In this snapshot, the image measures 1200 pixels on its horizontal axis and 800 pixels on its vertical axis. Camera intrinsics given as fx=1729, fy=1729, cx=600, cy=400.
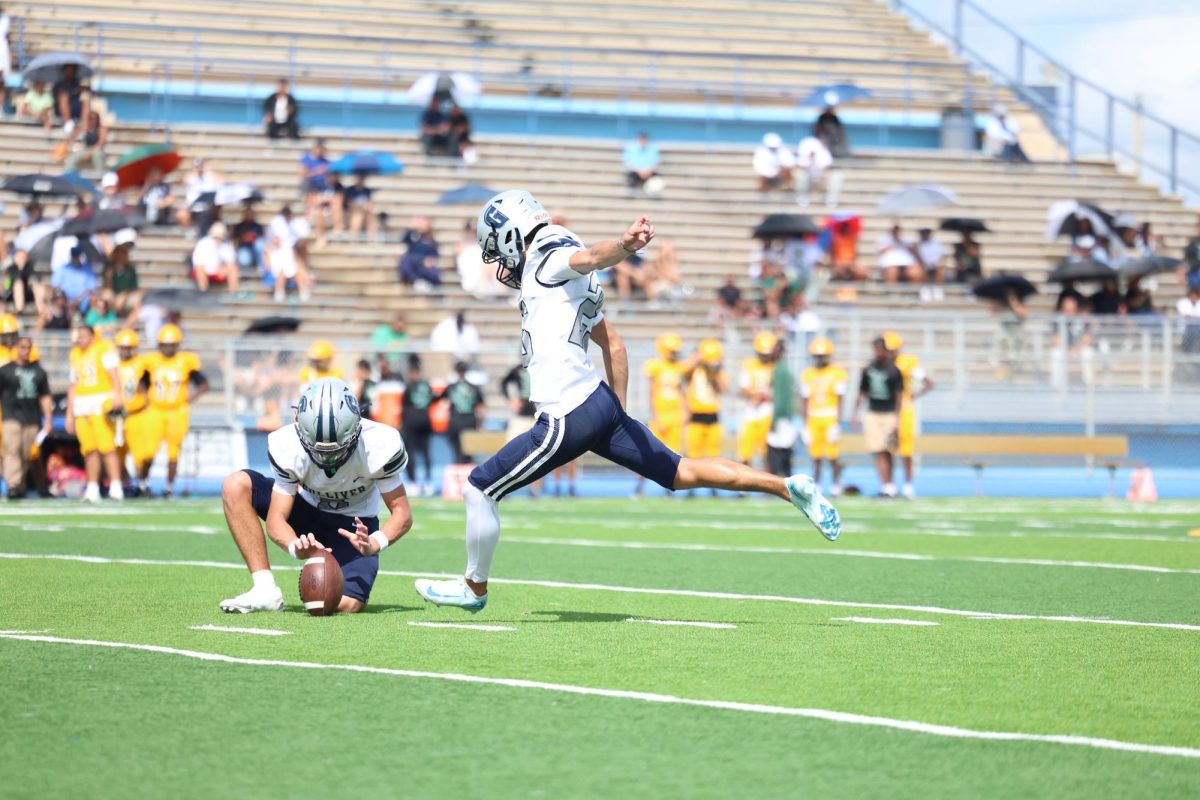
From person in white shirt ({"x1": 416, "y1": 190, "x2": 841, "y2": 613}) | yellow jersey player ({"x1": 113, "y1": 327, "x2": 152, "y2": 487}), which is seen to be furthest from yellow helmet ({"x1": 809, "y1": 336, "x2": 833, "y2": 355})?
person in white shirt ({"x1": 416, "y1": 190, "x2": 841, "y2": 613})

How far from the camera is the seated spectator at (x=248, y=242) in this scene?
25141 mm

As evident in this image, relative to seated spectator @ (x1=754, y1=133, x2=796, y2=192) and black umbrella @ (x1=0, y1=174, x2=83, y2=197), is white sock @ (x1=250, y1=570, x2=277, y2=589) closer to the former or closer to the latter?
black umbrella @ (x1=0, y1=174, x2=83, y2=197)

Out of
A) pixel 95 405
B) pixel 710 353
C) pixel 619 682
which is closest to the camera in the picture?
pixel 619 682

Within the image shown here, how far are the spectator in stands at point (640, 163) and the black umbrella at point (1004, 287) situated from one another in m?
6.37

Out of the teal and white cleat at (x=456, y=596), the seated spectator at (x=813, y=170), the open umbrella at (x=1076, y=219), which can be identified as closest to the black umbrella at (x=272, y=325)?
the seated spectator at (x=813, y=170)

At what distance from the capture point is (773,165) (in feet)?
102

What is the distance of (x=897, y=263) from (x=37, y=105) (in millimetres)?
14041

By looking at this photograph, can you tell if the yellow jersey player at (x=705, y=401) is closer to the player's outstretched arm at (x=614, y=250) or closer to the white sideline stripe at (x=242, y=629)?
the player's outstretched arm at (x=614, y=250)

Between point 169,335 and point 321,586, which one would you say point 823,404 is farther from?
point 321,586

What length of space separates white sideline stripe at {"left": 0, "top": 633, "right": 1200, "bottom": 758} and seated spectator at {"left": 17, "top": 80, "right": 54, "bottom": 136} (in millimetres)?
22002

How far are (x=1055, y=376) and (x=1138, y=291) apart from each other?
4.02m

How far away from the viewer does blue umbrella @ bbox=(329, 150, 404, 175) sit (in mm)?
26969

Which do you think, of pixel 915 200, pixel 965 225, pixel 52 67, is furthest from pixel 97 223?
pixel 965 225

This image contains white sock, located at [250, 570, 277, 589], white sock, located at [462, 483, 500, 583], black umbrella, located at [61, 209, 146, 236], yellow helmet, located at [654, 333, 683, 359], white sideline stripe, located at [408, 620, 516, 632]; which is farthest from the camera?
black umbrella, located at [61, 209, 146, 236]
